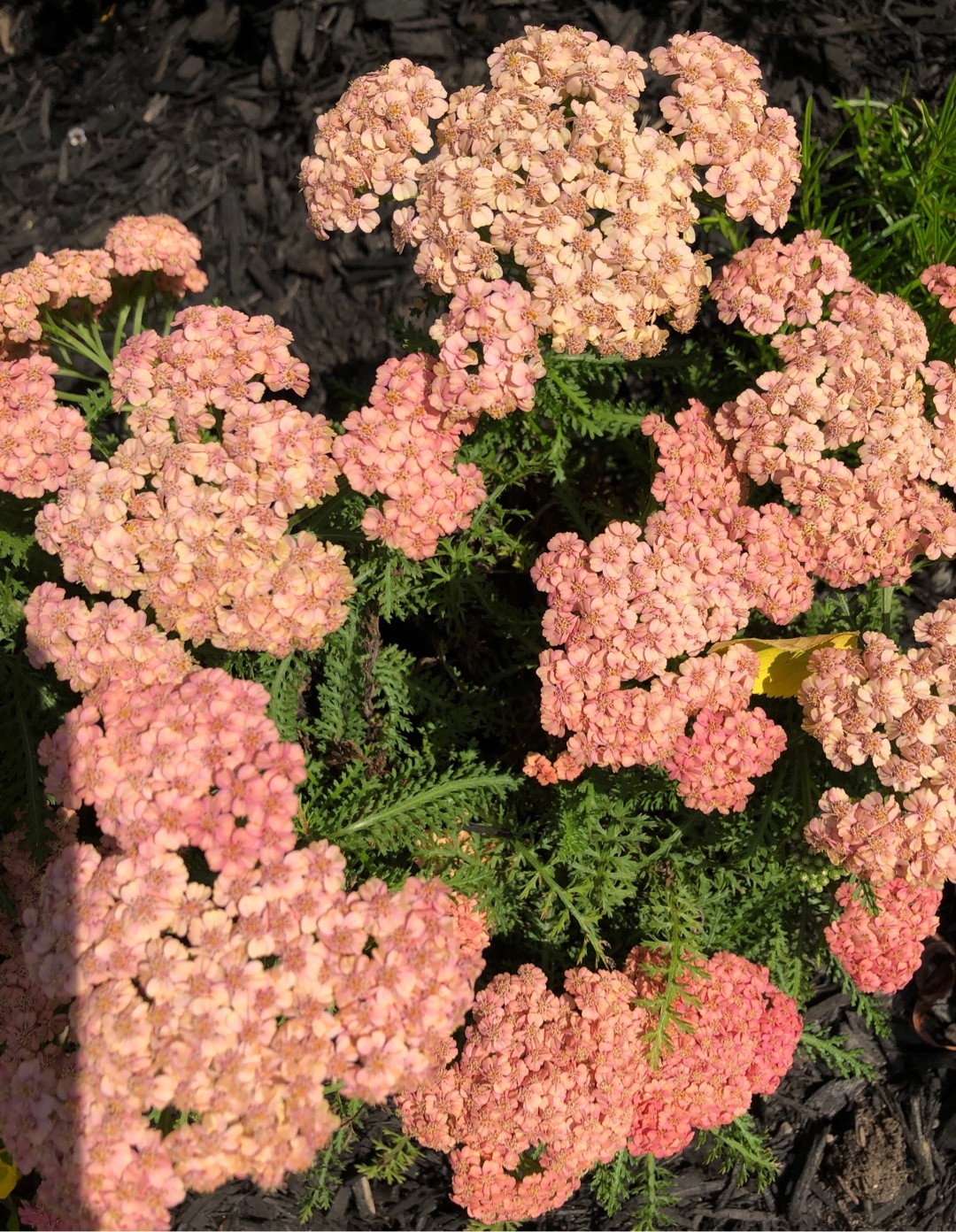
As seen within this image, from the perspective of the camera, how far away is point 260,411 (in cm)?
314

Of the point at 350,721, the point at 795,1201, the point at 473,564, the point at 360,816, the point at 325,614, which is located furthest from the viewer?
the point at 795,1201

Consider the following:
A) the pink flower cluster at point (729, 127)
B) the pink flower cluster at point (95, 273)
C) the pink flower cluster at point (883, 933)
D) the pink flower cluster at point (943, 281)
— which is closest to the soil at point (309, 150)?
the pink flower cluster at point (95, 273)

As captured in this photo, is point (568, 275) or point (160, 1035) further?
point (568, 275)

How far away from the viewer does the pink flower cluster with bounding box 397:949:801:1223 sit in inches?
131

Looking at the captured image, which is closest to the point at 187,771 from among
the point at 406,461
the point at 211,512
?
the point at 211,512

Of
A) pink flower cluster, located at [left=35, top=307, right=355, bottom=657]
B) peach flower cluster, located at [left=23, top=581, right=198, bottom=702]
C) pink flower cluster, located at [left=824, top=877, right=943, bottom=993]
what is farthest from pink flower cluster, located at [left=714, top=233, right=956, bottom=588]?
peach flower cluster, located at [left=23, top=581, right=198, bottom=702]

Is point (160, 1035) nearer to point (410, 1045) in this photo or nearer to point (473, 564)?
point (410, 1045)

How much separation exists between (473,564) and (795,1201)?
348 centimetres

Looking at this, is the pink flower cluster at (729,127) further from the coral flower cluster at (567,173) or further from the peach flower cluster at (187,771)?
the peach flower cluster at (187,771)

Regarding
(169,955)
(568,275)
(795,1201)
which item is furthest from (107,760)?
(795,1201)

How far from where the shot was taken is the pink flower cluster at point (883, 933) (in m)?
3.54

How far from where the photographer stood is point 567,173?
126 inches

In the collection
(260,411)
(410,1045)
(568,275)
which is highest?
(568,275)

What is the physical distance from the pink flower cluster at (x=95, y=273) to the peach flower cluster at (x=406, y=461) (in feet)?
4.20
